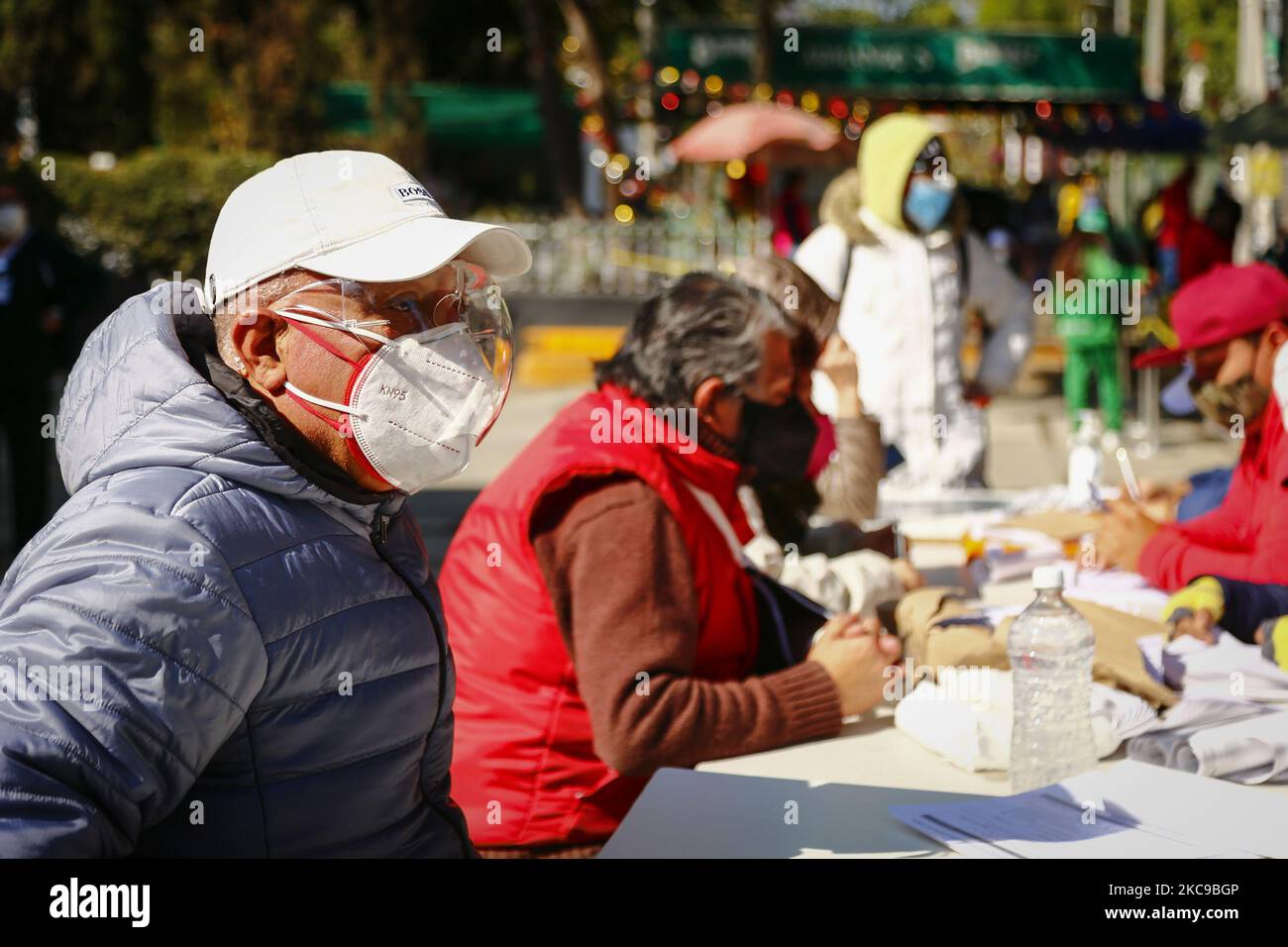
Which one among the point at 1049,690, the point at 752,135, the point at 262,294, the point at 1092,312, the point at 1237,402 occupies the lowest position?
the point at 1092,312

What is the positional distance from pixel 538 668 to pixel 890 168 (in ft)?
11.6

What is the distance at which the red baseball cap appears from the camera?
3.21m

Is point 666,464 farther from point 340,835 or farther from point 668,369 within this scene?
point 340,835

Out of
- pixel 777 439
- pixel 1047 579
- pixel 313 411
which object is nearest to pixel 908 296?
pixel 777 439

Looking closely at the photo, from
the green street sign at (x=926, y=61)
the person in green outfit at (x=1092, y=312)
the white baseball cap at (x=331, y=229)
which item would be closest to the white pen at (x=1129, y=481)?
the white baseball cap at (x=331, y=229)

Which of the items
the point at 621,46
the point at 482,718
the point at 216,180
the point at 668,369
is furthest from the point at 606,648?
the point at 621,46

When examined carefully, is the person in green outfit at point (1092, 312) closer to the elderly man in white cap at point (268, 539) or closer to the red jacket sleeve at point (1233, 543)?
the red jacket sleeve at point (1233, 543)

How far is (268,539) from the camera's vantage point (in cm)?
161

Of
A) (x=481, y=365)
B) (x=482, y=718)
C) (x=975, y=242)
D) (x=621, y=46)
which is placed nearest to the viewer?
(x=481, y=365)

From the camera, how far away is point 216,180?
16203 mm

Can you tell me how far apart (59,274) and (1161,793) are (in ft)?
21.0

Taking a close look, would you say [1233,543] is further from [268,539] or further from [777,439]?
[268,539]

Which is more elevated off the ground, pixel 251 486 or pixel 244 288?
pixel 244 288
